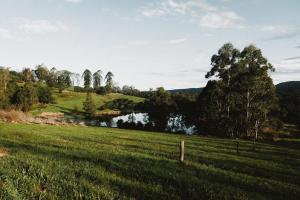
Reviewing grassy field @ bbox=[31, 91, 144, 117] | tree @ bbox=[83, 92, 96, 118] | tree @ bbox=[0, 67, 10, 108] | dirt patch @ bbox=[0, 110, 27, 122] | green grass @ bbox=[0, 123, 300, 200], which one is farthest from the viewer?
grassy field @ bbox=[31, 91, 144, 117]

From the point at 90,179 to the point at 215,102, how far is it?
207 ft

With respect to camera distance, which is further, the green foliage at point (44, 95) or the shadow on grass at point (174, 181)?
the green foliage at point (44, 95)

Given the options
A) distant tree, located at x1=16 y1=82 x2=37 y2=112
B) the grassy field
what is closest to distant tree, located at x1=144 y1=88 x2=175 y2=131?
the grassy field

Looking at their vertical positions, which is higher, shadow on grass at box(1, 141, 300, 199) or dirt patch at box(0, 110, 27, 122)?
dirt patch at box(0, 110, 27, 122)

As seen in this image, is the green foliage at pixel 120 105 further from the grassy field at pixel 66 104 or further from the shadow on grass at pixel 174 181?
the shadow on grass at pixel 174 181

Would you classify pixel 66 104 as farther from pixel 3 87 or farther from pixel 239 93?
pixel 239 93

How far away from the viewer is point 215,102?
247ft

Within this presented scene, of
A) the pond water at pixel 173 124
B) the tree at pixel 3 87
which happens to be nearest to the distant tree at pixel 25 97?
the tree at pixel 3 87

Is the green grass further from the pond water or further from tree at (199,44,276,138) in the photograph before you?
the pond water

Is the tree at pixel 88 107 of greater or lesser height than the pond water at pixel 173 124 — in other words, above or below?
above

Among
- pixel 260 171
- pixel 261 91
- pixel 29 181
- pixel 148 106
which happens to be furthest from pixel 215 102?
pixel 29 181

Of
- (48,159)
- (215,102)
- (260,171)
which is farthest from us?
(215,102)

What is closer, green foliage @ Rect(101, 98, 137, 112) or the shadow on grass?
the shadow on grass

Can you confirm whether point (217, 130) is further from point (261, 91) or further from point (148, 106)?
point (148, 106)
